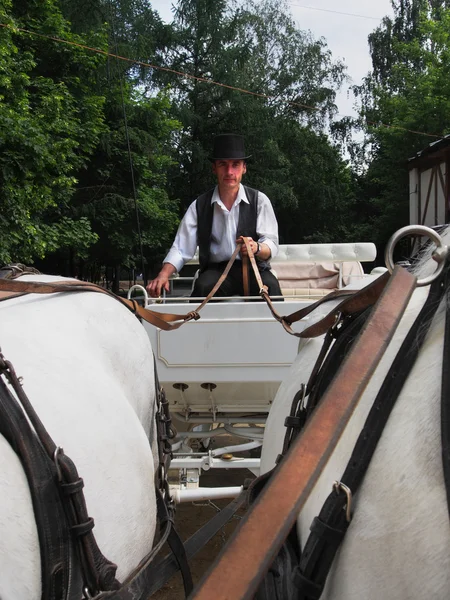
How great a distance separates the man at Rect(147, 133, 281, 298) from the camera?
3168 millimetres

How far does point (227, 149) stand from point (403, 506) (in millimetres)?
2684

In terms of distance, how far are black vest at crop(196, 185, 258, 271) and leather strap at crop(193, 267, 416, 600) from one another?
7.58ft

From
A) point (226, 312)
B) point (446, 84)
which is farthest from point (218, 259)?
point (446, 84)

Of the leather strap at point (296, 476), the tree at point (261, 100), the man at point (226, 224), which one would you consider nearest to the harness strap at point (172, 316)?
the leather strap at point (296, 476)

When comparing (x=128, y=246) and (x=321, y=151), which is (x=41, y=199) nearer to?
(x=128, y=246)

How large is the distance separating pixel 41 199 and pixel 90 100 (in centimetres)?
336

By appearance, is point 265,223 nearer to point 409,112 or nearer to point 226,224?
point 226,224

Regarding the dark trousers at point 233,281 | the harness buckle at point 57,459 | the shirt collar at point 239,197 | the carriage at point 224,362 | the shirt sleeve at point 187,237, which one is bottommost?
the carriage at point 224,362

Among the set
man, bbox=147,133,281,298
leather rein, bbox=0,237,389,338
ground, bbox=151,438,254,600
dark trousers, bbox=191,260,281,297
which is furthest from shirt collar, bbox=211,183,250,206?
ground, bbox=151,438,254,600

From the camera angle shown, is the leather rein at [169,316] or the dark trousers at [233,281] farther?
the dark trousers at [233,281]

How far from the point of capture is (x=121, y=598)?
1.11 metres

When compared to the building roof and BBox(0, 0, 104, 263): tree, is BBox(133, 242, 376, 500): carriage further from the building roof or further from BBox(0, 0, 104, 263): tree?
the building roof

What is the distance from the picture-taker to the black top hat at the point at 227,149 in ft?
10.4

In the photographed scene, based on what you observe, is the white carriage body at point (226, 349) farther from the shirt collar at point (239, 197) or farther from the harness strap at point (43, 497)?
the harness strap at point (43, 497)
